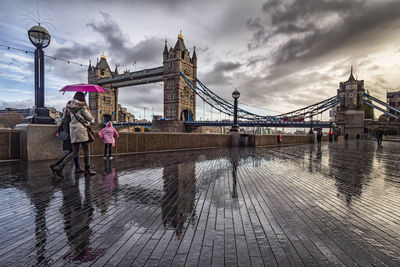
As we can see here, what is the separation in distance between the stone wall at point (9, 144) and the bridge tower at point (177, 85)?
5495cm

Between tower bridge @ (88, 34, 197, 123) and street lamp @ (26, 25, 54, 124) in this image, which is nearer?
street lamp @ (26, 25, 54, 124)

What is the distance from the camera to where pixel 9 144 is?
20.7 ft

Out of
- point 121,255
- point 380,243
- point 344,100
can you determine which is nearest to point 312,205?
point 380,243

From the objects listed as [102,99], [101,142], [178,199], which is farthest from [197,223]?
[102,99]

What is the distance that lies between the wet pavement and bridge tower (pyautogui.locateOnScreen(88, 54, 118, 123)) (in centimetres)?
8124

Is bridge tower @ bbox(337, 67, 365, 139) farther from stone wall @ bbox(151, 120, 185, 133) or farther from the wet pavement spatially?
Answer: the wet pavement

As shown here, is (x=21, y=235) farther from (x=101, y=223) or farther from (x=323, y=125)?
(x=323, y=125)

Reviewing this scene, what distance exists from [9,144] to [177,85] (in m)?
58.1

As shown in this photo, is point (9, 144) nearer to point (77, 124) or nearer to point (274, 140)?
point (77, 124)

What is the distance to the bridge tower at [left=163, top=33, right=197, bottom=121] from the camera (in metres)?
62.7

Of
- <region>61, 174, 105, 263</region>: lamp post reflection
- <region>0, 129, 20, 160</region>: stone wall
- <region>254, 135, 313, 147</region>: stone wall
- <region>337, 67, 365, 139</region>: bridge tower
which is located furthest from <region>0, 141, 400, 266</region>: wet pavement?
<region>337, 67, 365, 139</region>: bridge tower

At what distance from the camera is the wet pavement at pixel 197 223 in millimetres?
1651

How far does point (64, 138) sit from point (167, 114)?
60.7 m

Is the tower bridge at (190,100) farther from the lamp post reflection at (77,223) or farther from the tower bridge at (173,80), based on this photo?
the lamp post reflection at (77,223)
